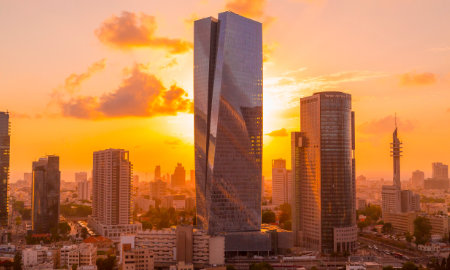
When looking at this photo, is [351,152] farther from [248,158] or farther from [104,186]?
[104,186]

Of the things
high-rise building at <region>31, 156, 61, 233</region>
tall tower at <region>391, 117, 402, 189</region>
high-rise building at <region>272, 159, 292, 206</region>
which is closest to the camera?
high-rise building at <region>31, 156, 61, 233</region>

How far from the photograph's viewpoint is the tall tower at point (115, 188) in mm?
75688

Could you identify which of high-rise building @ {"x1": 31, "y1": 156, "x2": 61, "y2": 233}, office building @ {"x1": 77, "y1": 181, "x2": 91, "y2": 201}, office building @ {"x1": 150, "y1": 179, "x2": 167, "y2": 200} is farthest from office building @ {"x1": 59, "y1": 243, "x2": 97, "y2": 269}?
office building @ {"x1": 77, "y1": 181, "x2": 91, "y2": 201}

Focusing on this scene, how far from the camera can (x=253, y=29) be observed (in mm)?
62812

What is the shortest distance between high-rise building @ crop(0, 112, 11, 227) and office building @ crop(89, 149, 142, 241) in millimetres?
16658

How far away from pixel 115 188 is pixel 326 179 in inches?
1289

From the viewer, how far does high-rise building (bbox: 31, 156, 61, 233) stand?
253 ft

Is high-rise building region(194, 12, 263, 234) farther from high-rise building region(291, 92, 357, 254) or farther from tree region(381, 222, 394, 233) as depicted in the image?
tree region(381, 222, 394, 233)

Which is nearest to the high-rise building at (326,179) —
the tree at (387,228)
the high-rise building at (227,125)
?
the high-rise building at (227,125)

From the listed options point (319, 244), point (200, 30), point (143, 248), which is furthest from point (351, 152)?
point (143, 248)

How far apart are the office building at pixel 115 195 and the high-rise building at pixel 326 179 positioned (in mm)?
26850

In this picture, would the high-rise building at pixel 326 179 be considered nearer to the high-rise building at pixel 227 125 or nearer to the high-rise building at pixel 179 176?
the high-rise building at pixel 227 125

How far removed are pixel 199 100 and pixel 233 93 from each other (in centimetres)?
417

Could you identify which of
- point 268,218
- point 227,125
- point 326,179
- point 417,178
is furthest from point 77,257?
point 417,178
